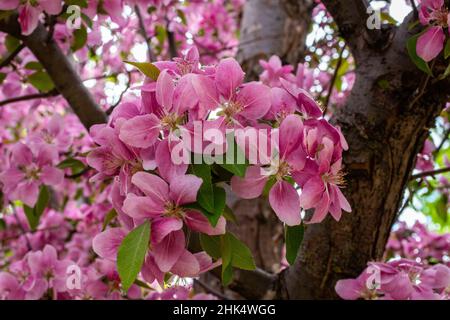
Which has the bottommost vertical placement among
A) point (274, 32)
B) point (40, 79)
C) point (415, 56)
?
point (415, 56)

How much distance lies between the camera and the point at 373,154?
1188 mm

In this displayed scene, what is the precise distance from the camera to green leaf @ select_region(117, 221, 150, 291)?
0.66 m

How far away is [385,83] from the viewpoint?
3.92 feet

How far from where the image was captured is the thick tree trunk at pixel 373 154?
1177 mm

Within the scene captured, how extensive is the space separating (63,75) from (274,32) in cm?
103

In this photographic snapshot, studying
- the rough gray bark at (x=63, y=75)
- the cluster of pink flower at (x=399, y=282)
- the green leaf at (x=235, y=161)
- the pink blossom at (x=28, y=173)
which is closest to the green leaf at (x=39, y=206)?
the pink blossom at (x=28, y=173)

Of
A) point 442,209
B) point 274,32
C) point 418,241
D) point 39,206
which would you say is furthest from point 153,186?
point 418,241

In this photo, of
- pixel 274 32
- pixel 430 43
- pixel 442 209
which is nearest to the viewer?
pixel 430 43

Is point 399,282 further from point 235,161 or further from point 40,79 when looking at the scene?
point 40,79

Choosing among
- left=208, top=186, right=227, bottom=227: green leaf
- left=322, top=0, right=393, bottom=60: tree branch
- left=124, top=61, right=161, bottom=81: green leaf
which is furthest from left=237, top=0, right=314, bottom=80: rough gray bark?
left=208, top=186, right=227, bottom=227: green leaf

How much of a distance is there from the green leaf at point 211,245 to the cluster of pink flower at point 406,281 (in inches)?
16.1

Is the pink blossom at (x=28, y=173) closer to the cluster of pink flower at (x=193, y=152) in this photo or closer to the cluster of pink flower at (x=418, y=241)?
the cluster of pink flower at (x=193, y=152)
